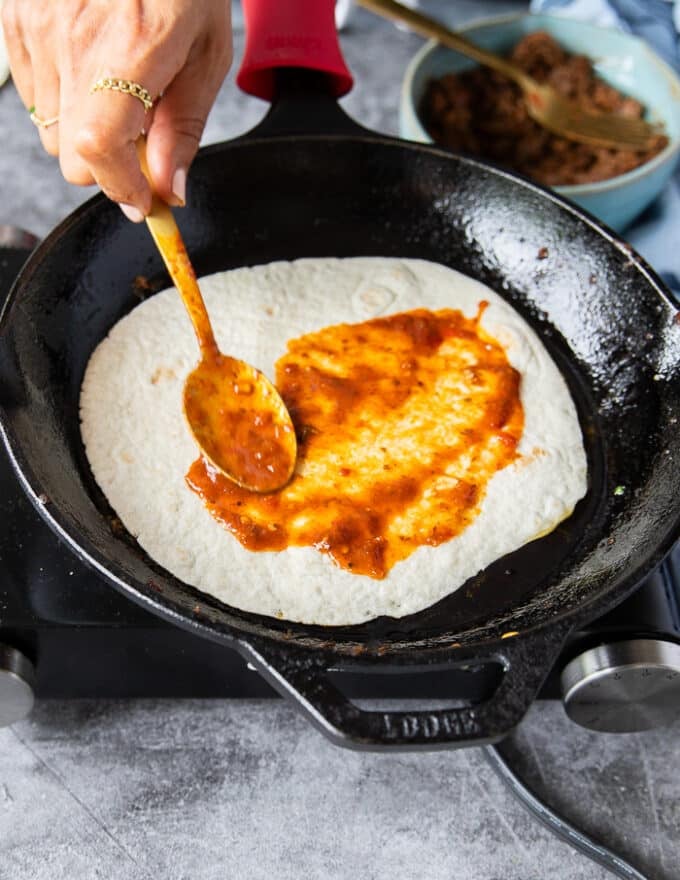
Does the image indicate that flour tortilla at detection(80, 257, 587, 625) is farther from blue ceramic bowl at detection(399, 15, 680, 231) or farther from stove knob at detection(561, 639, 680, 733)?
blue ceramic bowl at detection(399, 15, 680, 231)

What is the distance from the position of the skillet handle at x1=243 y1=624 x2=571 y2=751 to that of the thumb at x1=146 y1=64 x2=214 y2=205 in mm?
665

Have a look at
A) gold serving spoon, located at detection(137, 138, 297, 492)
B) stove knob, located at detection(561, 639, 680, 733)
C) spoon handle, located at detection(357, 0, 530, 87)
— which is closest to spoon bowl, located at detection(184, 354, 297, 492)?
gold serving spoon, located at detection(137, 138, 297, 492)

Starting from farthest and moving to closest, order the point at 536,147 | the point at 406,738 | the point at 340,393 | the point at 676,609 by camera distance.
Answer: the point at 536,147 < the point at 340,393 < the point at 676,609 < the point at 406,738

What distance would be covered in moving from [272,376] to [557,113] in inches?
34.5

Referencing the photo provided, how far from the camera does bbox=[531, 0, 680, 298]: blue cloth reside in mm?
1752

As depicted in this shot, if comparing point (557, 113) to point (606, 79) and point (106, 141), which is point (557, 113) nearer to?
point (606, 79)

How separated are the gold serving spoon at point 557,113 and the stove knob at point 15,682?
4.39 feet

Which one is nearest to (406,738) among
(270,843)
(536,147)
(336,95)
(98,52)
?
(270,843)

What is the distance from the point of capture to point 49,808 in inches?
44.7

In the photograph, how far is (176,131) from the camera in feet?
4.11

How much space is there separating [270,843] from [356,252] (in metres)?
0.90

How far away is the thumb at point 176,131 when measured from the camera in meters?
1.22

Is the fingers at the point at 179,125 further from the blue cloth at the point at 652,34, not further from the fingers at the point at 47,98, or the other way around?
the blue cloth at the point at 652,34

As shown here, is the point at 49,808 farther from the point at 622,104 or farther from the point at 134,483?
the point at 622,104
